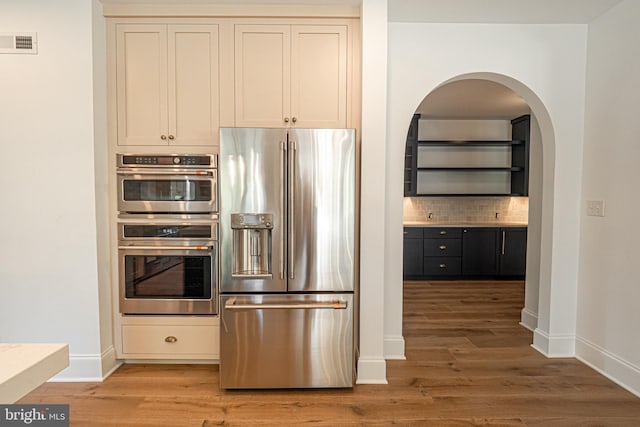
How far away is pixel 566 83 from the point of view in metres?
2.87

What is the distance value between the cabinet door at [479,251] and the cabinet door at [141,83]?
464 cm

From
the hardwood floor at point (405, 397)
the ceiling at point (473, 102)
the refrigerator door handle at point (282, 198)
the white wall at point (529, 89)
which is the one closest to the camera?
the hardwood floor at point (405, 397)

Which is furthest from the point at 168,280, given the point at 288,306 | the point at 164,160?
the point at 288,306

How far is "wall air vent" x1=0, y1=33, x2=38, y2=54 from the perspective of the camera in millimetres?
2447

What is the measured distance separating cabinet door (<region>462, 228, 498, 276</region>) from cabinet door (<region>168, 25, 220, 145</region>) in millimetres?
4355

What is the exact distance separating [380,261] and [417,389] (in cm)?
91

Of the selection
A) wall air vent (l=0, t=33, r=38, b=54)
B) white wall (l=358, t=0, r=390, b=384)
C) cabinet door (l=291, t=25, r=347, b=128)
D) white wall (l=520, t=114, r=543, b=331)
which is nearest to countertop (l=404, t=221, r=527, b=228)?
white wall (l=520, t=114, r=543, b=331)

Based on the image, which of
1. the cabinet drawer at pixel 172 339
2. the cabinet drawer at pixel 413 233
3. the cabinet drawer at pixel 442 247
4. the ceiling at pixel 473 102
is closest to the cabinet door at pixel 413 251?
the cabinet drawer at pixel 413 233

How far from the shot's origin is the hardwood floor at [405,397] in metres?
2.12

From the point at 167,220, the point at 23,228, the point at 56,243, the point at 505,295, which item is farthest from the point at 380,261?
the point at 505,295

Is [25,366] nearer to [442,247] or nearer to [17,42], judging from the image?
[17,42]

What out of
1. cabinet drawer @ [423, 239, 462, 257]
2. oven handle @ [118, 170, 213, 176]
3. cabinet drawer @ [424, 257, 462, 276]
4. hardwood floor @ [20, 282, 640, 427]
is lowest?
hardwood floor @ [20, 282, 640, 427]

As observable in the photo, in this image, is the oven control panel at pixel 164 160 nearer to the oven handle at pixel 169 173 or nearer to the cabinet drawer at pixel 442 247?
the oven handle at pixel 169 173

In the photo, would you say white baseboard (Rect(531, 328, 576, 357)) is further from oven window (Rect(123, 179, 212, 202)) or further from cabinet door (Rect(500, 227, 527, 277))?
oven window (Rect(123, 179, 212, 202))
